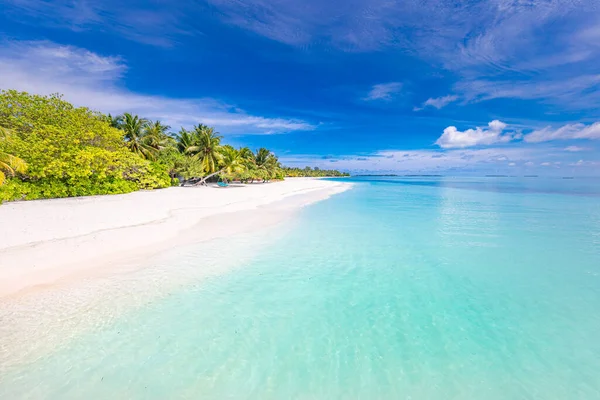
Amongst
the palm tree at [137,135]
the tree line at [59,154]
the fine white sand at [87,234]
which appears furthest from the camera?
the palm tree at [137,135]

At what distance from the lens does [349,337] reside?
4.80m

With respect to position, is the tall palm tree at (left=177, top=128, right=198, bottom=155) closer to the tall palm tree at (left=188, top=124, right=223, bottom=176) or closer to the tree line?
the tall palm tree at (left=188, top=124, right=223, bottom=176)

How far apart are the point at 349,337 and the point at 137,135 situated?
37.4 meters

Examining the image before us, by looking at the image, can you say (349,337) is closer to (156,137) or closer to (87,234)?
(87,234)

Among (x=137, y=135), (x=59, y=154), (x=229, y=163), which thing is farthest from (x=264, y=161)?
(x=59, y=154)

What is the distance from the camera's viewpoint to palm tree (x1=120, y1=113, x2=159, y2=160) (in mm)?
32625

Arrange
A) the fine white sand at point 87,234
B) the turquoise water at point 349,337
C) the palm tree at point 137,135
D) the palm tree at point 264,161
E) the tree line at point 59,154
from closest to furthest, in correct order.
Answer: the turquoise water at point 349,337 < the fine white sand at point 87,234 < the tree line at point 59,154 < the palm tree at point 137,135 < the palm tree at point 264,161

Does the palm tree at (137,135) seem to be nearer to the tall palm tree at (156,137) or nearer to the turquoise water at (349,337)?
the tall palm tree at (156,137)

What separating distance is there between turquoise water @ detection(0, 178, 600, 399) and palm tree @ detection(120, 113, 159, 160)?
30489mm

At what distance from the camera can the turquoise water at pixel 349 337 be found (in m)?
3.65

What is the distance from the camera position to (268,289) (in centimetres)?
659

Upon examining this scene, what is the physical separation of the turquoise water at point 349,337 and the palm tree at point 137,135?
1200 inches

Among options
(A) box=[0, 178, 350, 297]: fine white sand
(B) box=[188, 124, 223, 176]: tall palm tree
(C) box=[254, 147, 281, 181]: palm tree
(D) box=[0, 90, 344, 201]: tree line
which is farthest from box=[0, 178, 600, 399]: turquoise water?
(C) box=[254, 147, 281, 181]: palm tree

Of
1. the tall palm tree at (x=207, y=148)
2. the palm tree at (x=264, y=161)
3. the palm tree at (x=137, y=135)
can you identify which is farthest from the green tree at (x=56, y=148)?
the palm tree at (x=264, y=161)
